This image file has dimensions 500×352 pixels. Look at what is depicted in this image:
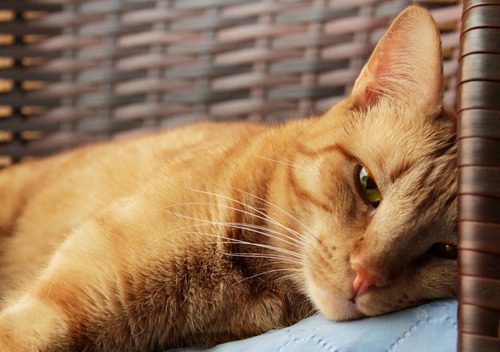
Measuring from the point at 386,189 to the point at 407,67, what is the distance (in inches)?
9.9

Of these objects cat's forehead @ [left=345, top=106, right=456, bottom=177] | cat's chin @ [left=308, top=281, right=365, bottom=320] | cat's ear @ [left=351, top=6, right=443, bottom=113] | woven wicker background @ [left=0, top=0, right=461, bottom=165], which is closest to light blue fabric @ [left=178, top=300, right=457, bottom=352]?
cat's chin @ [left=308, top=281, right=365, bottom=320]

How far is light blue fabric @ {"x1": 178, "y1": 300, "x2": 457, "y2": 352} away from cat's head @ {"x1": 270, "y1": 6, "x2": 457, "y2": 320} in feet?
0.08

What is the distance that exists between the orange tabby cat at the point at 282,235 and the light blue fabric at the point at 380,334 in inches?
1.0

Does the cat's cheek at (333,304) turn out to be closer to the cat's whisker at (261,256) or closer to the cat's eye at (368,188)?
the cat's whisker at (261,256)

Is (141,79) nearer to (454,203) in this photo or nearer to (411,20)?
(411,20)

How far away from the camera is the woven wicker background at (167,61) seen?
2156 mm

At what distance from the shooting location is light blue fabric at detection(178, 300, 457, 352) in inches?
42.4

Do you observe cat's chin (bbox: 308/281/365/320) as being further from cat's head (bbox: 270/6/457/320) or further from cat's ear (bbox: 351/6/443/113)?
cat's ear (bbox: 351/6/443/113)

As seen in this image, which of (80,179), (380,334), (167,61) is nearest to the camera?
(380,334)

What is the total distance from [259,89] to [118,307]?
113cm

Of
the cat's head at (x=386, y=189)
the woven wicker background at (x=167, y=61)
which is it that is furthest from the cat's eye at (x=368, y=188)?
the woven wicker background at (x=167, y=61)

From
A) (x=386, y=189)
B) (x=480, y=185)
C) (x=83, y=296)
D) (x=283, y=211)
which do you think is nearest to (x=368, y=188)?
(x=386, y=189)

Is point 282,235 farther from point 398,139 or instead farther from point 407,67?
point 407,67

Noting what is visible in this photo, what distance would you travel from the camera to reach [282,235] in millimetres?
1289
